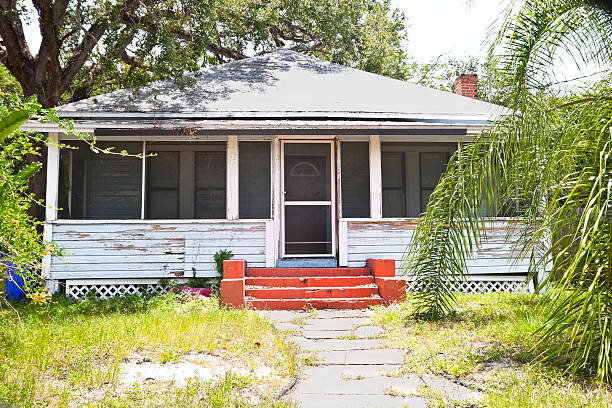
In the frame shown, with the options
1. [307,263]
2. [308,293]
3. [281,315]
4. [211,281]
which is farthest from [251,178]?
[281,315]

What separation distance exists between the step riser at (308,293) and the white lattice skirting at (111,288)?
7.23 feet

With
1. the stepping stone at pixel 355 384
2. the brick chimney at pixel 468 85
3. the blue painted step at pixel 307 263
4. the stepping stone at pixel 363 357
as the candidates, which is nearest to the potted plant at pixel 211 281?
the blue painted step at pixel 307 263

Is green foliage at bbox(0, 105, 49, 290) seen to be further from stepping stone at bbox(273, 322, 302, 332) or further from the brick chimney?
the brick chimney

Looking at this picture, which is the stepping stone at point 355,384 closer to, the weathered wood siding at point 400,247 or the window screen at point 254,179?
the weathered wood siding at point 400,247

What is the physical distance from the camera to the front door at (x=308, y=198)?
10.4 m

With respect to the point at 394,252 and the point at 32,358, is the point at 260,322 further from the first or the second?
the point at 394,252

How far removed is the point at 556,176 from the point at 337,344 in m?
2.90

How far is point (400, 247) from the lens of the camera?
9859 mm

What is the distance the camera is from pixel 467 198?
6211 millimetres

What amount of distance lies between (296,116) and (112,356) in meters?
5.96

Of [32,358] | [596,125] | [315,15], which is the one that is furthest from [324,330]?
[315,15]

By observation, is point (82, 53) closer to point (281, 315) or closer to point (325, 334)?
point (281, 315)

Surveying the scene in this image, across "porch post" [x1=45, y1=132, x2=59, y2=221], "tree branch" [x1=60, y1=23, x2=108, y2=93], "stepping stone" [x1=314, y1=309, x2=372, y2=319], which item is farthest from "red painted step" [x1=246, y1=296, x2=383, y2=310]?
"tree branch" [x1=60, y1=23, x2=108, y2=93]

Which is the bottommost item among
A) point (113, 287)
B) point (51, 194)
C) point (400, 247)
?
point (113, 287)
